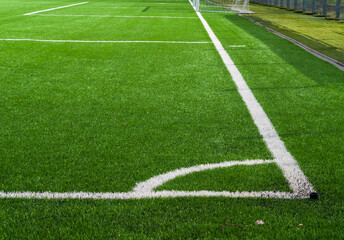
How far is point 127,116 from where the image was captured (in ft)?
12.8

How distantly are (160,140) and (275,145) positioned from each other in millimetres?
962

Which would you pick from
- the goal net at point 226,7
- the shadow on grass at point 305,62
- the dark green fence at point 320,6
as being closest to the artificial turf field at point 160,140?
the shadow on grass at point 305,62

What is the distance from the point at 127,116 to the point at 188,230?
1.99 meters

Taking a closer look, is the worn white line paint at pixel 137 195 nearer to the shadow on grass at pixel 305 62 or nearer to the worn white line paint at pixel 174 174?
the worn white line paint at pixel 174 174

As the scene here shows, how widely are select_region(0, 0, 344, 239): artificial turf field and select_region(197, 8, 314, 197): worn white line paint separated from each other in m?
0.06

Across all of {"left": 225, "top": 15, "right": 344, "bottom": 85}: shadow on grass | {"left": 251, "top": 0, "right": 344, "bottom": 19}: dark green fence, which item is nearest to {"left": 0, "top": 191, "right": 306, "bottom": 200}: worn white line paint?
{"left": 225, "top": 15, "right": 344, "bottom": 85}: shadow on grass

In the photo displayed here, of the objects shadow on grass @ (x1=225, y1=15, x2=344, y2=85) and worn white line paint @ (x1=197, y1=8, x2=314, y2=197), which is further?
shadow on grass @ (x1=225, y1=15, x2=344, y2=85)

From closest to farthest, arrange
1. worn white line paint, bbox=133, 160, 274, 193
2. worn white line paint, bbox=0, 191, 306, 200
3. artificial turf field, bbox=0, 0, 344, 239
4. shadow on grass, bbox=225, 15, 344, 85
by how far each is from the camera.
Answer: artificial turf field, bbox=0, 0, 344, 239
worn white line paint, bbox=0, 191, 306, 200
worn white line paint, bbox=133, 160, 274, 193
shadow on grass, bbox=225, 15, 344, 85

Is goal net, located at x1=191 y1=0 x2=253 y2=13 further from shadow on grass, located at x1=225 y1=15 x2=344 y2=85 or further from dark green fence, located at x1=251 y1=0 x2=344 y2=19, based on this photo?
shadow on grass, located at x1=225 y1=15 x2=344 y2=85

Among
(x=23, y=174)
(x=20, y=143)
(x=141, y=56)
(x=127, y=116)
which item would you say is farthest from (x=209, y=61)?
(x=23, y=174)

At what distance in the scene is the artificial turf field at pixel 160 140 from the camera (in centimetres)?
218

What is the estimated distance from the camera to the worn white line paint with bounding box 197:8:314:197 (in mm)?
2584

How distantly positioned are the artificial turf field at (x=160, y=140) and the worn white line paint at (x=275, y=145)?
57 mm

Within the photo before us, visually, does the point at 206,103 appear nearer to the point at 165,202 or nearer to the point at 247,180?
the point at 247,180
